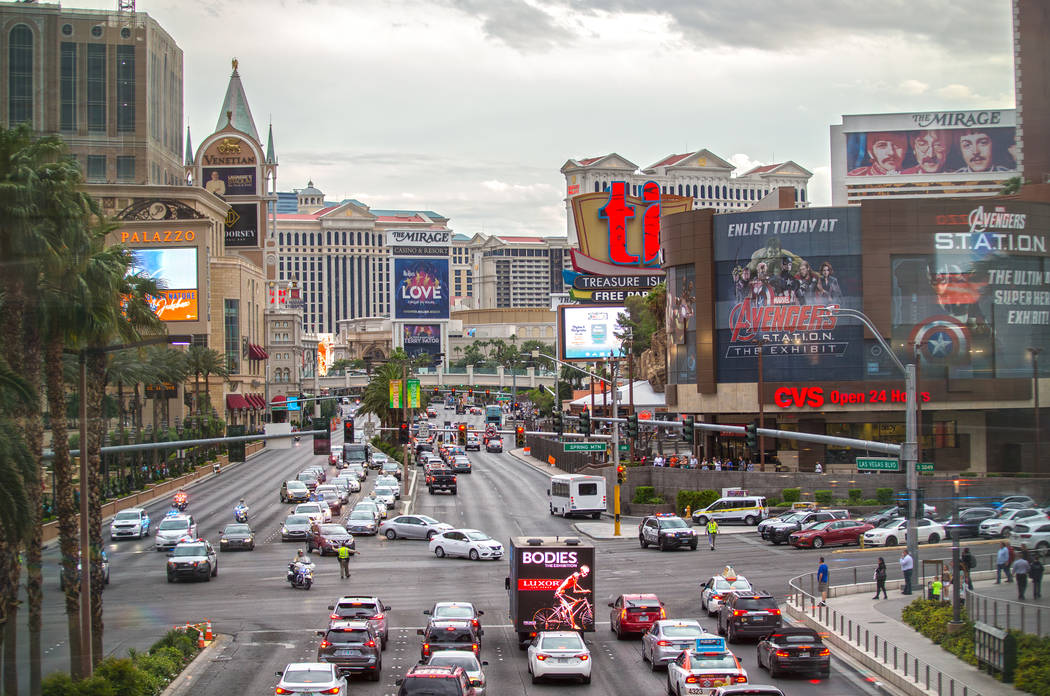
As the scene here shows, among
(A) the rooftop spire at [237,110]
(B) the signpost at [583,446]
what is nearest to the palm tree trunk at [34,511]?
(B) the signpost at [583,446]

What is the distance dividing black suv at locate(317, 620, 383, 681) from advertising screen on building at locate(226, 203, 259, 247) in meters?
132

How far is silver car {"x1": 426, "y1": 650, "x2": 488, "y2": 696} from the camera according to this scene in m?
25.5

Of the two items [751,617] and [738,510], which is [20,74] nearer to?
[738,510]

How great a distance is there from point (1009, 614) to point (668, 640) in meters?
8.12

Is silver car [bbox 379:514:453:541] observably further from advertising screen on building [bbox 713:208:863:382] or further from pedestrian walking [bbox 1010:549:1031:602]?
pedestrian walking [bbox 1010:549:1031:602]

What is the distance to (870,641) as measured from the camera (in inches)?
1238

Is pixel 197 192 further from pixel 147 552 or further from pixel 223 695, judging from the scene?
pixel 223 695

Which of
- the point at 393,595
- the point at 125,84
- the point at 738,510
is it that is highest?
the point at 125,84

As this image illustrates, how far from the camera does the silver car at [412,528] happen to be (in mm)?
57344

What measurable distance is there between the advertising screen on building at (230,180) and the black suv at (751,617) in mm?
132197

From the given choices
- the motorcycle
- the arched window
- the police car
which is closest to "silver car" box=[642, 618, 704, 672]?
the motorcycle

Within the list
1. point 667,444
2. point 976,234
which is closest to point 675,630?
point 976,234

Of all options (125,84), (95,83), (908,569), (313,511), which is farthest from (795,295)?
(95,83)

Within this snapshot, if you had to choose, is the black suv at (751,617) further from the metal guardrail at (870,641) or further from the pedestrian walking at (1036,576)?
the pedestrian walking at (1036,576)
